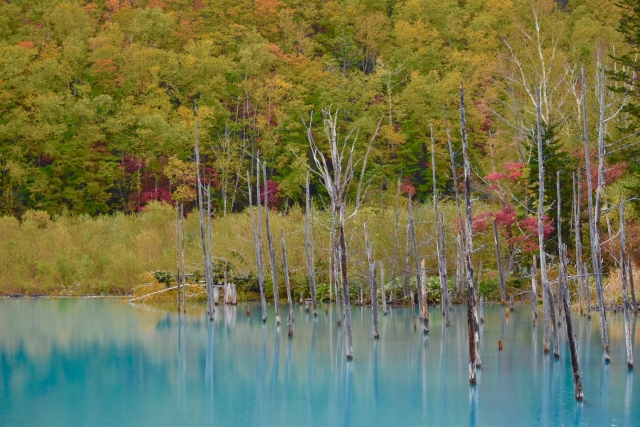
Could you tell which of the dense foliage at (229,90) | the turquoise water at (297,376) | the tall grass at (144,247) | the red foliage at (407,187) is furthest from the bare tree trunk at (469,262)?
the red foliage at (407,187)

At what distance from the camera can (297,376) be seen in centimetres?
2333

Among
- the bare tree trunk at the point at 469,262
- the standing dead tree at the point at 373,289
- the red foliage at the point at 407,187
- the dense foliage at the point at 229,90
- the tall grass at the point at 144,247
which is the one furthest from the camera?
the dense foliage at the point at 229,90

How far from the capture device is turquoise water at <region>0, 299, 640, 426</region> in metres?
18.7

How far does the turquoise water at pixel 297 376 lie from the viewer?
61.5 ft

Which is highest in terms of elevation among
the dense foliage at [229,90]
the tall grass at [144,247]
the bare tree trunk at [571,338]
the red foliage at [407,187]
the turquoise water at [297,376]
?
the dense foliage at [229,90]

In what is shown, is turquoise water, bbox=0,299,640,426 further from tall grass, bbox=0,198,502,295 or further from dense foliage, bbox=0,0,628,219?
dense foliage, bbox=0,0,628,219

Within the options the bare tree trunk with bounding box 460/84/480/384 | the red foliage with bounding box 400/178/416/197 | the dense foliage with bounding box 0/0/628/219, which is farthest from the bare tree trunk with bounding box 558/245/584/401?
the red foliage with bounding box 400/178/416/197

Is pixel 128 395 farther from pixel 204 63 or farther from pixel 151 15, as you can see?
pixel 151 15

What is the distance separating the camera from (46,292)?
47000 mm

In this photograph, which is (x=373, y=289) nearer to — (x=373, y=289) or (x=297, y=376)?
(x=373, y=289)

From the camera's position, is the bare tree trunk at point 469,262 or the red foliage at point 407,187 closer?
the bare tree trunk at point 469,262

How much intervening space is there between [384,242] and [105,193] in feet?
82.0

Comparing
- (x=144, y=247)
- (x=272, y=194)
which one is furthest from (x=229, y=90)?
(x=144, y=247)

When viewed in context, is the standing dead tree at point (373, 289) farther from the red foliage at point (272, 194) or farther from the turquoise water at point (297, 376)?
the red foliage at point (272, 194)
